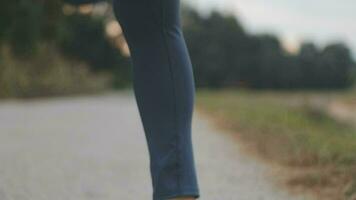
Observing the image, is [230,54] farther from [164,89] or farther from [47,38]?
[164,89]

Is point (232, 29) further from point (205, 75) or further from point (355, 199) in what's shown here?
point (355, 199)

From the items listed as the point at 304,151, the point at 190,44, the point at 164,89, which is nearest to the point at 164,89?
the point at 164,89

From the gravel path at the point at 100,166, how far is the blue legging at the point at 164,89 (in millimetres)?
1080

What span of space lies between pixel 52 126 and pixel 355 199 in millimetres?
5235

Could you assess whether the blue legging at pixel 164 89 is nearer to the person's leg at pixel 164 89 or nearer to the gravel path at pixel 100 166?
the person's leg at pixel 164 89

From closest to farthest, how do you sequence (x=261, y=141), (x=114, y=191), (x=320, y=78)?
(x=114, y=191), (x=261, y=141), (x=320, y=78)

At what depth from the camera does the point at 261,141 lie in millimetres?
5555

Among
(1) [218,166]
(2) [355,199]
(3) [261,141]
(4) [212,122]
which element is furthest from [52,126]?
(2) [355,199]

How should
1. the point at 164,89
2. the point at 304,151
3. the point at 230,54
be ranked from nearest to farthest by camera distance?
the point at 164,89 → the point at 304,151 → the point at 230,54

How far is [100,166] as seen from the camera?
4164 millimetres

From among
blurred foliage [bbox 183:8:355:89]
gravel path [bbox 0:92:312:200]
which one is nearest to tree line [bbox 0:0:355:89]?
blurred foliage [bbox 183:8:355:89]

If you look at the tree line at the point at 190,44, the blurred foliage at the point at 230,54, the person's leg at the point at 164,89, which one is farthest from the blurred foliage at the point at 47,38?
the person's leg at the point at 164,89

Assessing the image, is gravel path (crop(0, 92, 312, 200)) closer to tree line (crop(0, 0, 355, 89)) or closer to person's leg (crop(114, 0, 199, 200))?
person's leg (crop(114, 0, 199, 200))

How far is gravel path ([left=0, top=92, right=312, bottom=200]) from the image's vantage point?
3.11 meters
